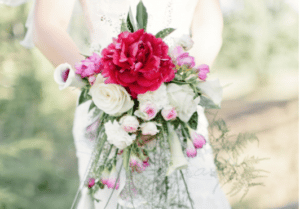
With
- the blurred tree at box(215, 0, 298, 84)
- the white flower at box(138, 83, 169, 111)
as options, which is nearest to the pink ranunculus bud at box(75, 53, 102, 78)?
the white flower at box(138, 83, 169, 111)

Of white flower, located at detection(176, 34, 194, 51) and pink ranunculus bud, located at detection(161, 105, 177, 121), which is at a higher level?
white flower, located at detection(176, 34, 194, 51)

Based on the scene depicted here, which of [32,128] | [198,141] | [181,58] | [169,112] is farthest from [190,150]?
[32,128]

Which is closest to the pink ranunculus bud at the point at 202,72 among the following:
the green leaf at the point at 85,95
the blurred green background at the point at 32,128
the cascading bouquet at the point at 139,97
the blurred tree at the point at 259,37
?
the cascading bouquet at the point at 139,97

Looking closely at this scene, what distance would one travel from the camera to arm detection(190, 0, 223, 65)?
1404 mm

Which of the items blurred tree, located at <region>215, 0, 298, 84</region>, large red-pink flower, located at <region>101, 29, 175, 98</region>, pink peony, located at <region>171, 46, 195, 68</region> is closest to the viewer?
large red-pink flower, located at <region>101, 29, 175, 98</region>

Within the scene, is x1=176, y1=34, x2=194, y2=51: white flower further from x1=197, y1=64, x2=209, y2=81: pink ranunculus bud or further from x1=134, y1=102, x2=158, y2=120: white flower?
x1=134, y1=102, x2=158, y2=120: white flower

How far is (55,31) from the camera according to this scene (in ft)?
4.05

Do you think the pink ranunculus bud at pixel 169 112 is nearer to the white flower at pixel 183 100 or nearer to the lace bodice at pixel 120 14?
the white flower at pixel 183 100

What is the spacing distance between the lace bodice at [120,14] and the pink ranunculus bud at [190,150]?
56 centimetres

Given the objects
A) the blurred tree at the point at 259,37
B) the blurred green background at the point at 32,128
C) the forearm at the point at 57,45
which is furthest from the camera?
the blurred tree at the point at 259,37

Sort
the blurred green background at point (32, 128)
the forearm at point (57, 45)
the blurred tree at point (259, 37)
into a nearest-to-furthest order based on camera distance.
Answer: the forearm at point (57, 45)
the blurred green background at point (32, 128)
the blurred tree at point (259, 37)

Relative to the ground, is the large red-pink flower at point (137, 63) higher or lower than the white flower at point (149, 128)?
higher

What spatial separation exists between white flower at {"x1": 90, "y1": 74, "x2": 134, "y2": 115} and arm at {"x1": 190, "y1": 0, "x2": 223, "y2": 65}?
606 millimetres

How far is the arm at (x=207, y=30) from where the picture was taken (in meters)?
1.40
